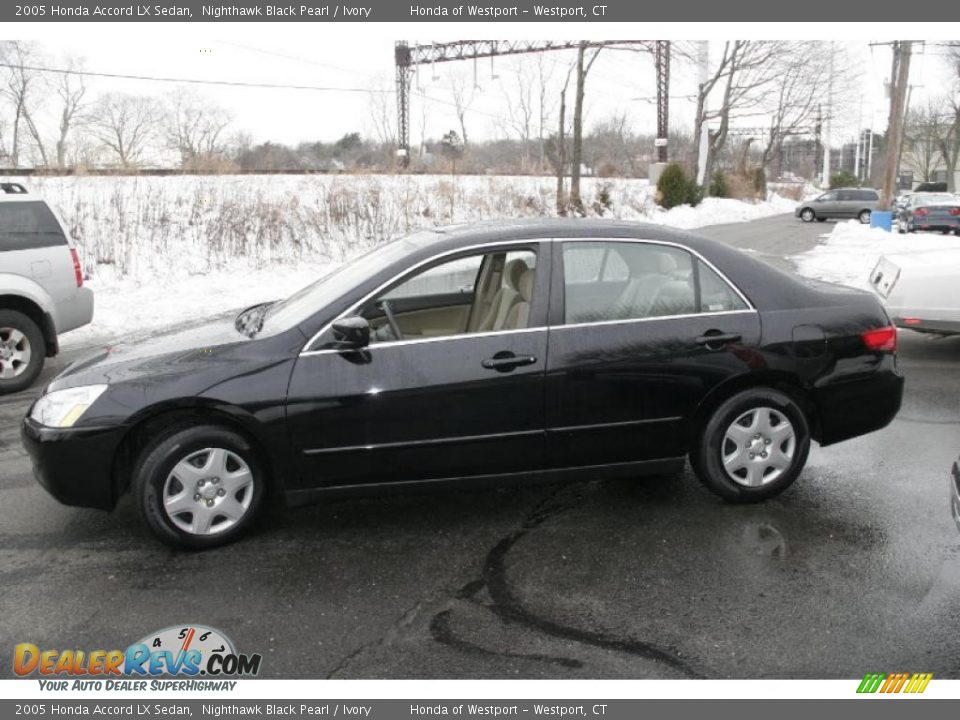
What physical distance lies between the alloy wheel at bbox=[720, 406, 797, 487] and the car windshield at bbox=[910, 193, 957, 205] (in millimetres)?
28480

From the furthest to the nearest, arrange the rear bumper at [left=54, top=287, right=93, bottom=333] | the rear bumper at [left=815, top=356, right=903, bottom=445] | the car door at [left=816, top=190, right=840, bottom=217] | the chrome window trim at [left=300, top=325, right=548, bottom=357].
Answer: the car door at [left=816, top=190, right=840, bottom=217]
the rear bumper at [left=54, top=287, right=93, bottom=333]
the rear bumper at [left=815, top=356, right=903, bottom=445]
the chrome window trim at [left=300, top=325, right=548, bottom=357]

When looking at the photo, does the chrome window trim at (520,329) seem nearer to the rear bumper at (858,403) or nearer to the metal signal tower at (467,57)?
the rear bumper at (858,403)

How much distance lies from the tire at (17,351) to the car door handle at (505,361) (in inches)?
219

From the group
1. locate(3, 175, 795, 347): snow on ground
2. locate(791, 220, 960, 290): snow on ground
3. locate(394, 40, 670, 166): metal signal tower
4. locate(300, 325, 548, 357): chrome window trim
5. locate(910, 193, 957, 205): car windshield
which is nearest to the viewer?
locate(300, 325, 548, 357): chrome window trim

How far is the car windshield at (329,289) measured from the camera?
14.4 feet

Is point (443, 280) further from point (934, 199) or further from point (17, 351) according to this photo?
point (934, 199)

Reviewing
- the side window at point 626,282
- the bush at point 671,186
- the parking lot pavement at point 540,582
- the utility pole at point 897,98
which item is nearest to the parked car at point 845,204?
the bush at point 671,186

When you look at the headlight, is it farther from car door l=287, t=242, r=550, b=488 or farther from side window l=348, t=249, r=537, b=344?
side window l=348, t=249, r=537, b=344

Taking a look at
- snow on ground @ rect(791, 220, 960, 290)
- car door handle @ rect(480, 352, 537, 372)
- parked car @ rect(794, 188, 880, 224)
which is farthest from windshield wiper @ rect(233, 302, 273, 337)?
parked car @ rect(794, 188, 880, 224)

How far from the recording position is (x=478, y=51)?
46.2 metres

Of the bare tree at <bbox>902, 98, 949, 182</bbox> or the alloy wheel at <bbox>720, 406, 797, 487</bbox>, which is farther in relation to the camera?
the bare tree at <bbox>902, 98, 949, 182</bbox>

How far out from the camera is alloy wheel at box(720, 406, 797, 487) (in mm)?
4590

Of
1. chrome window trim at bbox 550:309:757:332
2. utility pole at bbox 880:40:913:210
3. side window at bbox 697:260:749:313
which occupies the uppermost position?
utility pole at bbox 880:40:913:210

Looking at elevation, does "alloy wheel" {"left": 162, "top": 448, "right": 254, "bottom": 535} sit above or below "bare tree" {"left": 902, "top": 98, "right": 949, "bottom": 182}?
below
